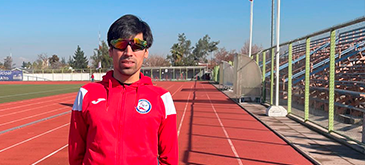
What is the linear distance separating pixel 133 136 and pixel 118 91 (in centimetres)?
31

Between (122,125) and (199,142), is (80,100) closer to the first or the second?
(122,125)

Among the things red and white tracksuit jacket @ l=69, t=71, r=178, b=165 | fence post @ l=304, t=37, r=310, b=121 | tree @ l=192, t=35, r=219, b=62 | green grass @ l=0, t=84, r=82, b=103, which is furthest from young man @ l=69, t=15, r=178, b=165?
tree @ l=192, t=35, r=219, b=62

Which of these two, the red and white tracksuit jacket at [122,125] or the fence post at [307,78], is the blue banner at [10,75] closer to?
the fence post at [307,78]

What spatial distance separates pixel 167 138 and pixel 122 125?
0.32 meters

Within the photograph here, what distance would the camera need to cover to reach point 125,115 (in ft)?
6.71

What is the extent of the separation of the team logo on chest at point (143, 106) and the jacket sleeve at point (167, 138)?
0.14 meters

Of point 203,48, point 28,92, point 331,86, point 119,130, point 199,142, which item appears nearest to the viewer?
point 119,130

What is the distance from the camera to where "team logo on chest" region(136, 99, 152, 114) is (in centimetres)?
206

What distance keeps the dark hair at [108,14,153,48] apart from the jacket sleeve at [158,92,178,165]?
46 cm

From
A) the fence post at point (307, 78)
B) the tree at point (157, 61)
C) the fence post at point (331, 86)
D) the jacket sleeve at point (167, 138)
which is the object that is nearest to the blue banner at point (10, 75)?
the tree at point (157, 61)

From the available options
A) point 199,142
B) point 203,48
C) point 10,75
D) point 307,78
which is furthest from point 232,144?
point 203,48

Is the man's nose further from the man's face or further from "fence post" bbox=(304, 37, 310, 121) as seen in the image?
"fence post" bbox=(304, 37, 310, 121)

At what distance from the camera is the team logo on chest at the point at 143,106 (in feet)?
6.75

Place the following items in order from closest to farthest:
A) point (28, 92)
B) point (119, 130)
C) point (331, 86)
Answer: point (119, 130), point (331, 86), point (28, 92)
